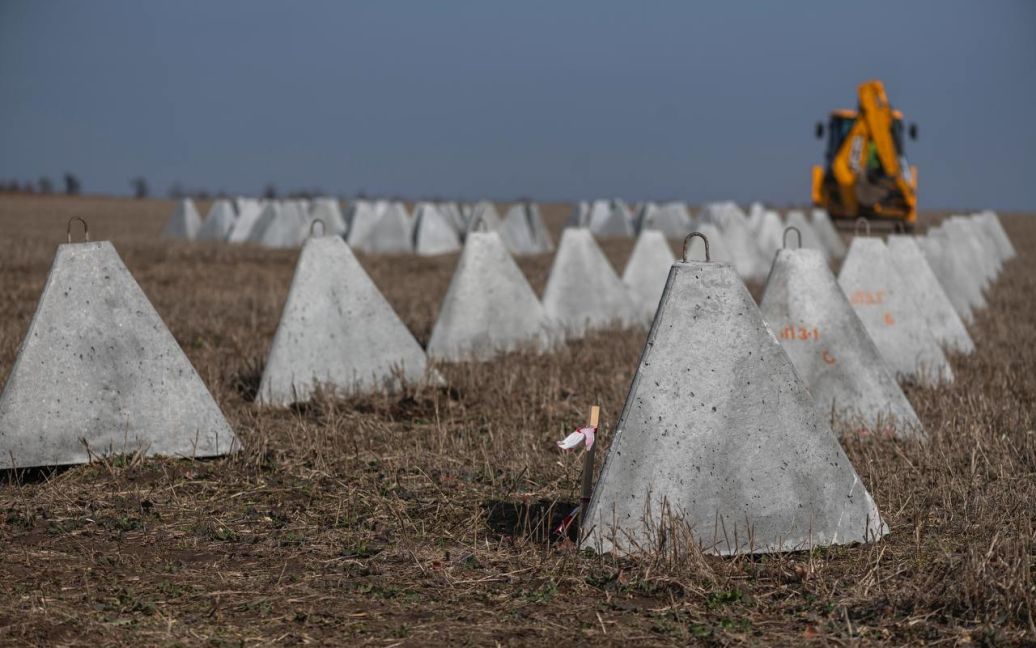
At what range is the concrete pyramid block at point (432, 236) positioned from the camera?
23375mm

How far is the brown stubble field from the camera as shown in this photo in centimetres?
379

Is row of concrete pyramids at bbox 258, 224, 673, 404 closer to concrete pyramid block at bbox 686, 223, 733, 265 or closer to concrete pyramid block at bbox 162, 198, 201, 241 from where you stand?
concrete pyramid block at bbox 686, 223, 733, 265

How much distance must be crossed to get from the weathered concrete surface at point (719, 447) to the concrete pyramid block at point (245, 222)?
69.7 feet

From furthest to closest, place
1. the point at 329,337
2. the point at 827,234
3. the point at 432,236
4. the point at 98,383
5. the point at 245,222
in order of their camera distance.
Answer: the point at 245,222 → the point at 827,234 → the point at 432,236 → the point at 329,337 → the point at 98,383

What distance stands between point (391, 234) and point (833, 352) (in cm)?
1750

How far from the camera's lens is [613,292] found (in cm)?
1147

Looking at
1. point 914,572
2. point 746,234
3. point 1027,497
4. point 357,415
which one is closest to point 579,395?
point 357,415

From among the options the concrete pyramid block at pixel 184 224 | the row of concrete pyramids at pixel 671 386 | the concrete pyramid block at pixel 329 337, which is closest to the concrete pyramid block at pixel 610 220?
the concrete pyramid block at pixel 184 224

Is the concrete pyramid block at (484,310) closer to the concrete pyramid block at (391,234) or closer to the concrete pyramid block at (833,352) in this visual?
the concrete pyramid block at (833,352)

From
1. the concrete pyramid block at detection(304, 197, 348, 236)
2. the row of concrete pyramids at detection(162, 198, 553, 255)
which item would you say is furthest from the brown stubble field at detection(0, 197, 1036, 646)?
the concrete pyramid block at detection(304, 197, 348, 236)

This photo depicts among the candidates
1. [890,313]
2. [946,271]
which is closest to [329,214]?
[946,271]

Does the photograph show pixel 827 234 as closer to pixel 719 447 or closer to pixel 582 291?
pixel 582 291

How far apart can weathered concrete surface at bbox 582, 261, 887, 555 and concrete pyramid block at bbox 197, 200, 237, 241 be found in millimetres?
22642

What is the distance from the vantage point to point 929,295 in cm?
967
